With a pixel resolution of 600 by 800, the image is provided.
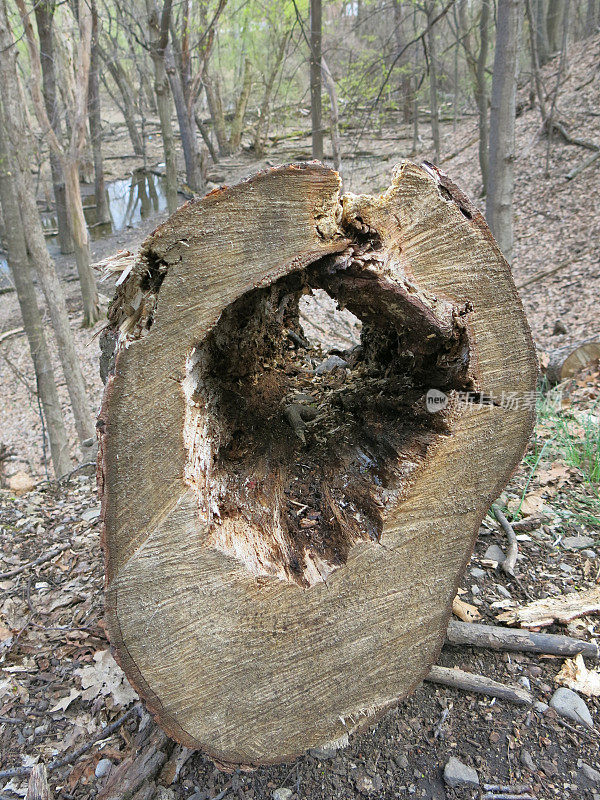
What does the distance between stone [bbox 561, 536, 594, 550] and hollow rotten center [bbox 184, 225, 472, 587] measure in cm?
119

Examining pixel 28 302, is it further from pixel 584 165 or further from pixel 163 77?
pixel 584 165

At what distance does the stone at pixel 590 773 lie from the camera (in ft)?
5.04

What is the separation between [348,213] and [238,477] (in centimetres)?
89

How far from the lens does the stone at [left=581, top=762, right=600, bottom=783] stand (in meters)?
1.54

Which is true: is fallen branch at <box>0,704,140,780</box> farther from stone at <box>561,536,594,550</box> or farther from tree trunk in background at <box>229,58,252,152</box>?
tree trunk in background at <box>229,58,252,152</box>

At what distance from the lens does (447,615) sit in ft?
5.48

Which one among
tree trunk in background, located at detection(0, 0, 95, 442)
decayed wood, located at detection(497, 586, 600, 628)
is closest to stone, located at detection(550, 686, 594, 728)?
decayed wood, located at detection(497, 586, 600, 628)

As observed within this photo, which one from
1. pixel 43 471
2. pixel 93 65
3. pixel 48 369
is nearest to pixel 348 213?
pixel 48 369

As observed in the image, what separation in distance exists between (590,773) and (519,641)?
0.43 m

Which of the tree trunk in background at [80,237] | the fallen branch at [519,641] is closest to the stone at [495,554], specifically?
the fallen branch at [519,641]

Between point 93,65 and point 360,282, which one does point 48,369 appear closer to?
point 360,282

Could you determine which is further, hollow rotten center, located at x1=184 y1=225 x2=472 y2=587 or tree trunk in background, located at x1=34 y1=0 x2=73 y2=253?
tree trunk in background, located at x1=34 y1=0 x2=73 y2=253

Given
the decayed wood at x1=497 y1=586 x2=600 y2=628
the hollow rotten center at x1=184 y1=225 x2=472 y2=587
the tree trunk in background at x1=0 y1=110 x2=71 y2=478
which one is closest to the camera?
the hollow rotten center at x1=184 y1=225 x2=472 y2=587

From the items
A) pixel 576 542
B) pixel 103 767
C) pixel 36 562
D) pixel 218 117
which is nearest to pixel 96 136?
pixel 218 117
